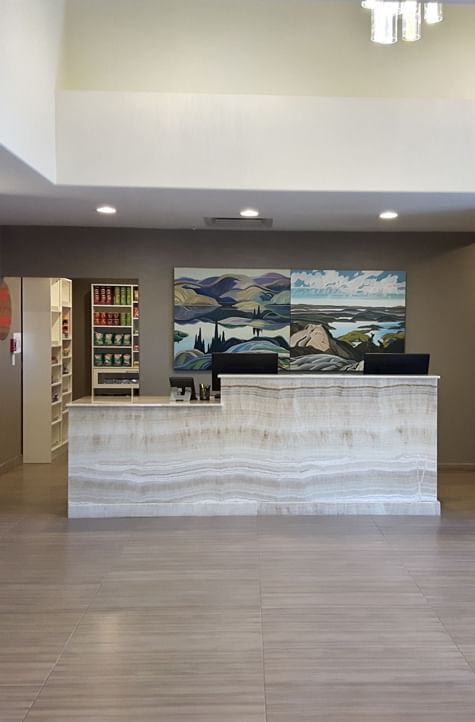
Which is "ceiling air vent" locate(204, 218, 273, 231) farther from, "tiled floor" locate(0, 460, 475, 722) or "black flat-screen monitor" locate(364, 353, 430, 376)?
"tiled floor" locate(0, 460, 475, 722)

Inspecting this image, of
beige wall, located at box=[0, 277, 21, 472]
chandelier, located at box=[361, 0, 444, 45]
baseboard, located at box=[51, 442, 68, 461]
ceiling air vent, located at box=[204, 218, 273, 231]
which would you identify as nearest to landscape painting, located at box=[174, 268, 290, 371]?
ceiling air vent, located at box=[204, 218, 273, 231]

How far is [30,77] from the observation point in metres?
4.49

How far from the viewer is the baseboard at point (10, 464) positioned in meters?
7.40

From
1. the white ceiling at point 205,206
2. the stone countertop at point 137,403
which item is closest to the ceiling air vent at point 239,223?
the white ceiling at point 205,206

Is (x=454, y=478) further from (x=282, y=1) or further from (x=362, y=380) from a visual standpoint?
(x=282, y=1)

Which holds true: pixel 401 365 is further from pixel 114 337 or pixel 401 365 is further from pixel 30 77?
pixel 114 337

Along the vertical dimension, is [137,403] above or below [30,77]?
below

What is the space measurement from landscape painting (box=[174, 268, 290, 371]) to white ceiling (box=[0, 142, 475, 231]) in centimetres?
68

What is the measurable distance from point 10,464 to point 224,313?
317cm

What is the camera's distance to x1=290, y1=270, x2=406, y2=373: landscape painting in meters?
7.47

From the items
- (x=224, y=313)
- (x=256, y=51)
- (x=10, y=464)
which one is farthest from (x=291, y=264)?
(x=10, y=464)

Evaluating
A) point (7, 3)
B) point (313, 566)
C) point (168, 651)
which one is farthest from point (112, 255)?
point (168, 651)

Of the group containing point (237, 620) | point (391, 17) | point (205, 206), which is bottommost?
point (237, 620)

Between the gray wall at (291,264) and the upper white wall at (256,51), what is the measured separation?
206cm
